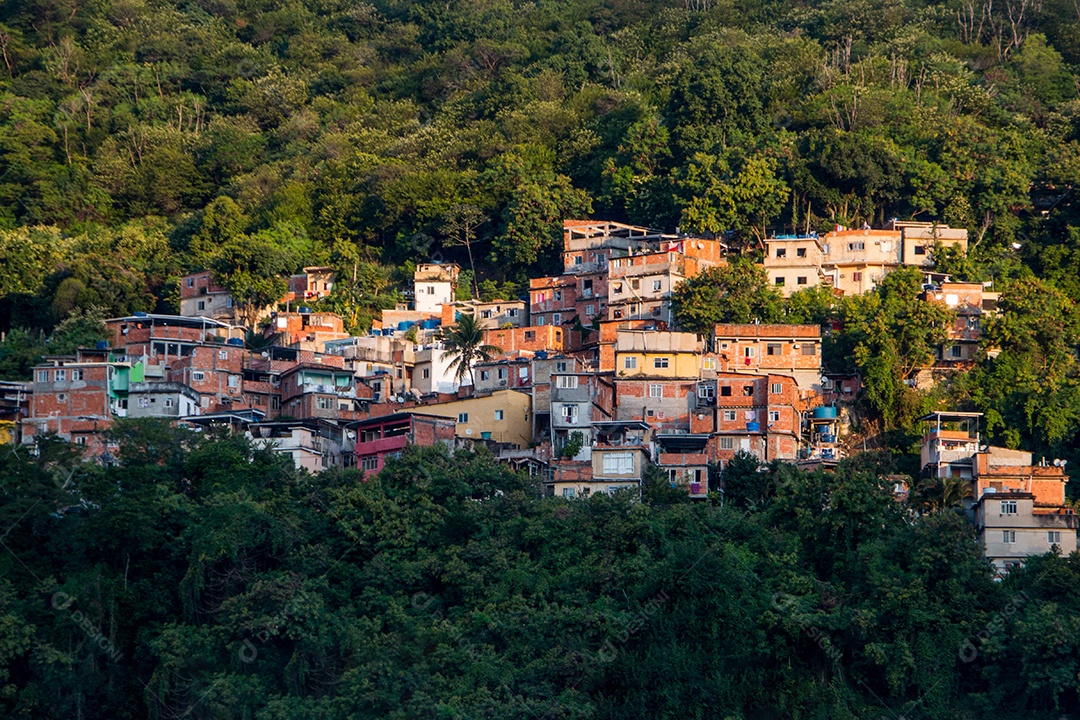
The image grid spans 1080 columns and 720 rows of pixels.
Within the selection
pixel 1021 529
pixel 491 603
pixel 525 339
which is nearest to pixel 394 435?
pixel 491 603

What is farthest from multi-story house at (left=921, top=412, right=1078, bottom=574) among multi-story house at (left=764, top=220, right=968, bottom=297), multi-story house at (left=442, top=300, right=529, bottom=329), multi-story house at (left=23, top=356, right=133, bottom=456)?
multi-story house at (left=23, top=356, right=133, bottom=456)

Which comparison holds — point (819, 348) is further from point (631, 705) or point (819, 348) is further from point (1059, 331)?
point (631, 705)

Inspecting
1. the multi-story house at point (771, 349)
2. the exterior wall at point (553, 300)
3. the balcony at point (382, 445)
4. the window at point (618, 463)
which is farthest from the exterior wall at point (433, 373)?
the window at point (618, 463)

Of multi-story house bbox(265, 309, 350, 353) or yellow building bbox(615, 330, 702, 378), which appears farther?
multi-story house bbox(265, 309, 350, 353)

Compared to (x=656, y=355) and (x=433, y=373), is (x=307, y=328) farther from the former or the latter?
(x=656, y=355)

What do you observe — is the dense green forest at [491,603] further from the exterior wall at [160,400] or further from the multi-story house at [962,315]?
the multi-story house at [962,315]

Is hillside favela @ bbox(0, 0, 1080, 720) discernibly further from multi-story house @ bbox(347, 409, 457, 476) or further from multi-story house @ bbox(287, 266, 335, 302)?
multi-story house @ bbox(287, 266, 335, 302)
